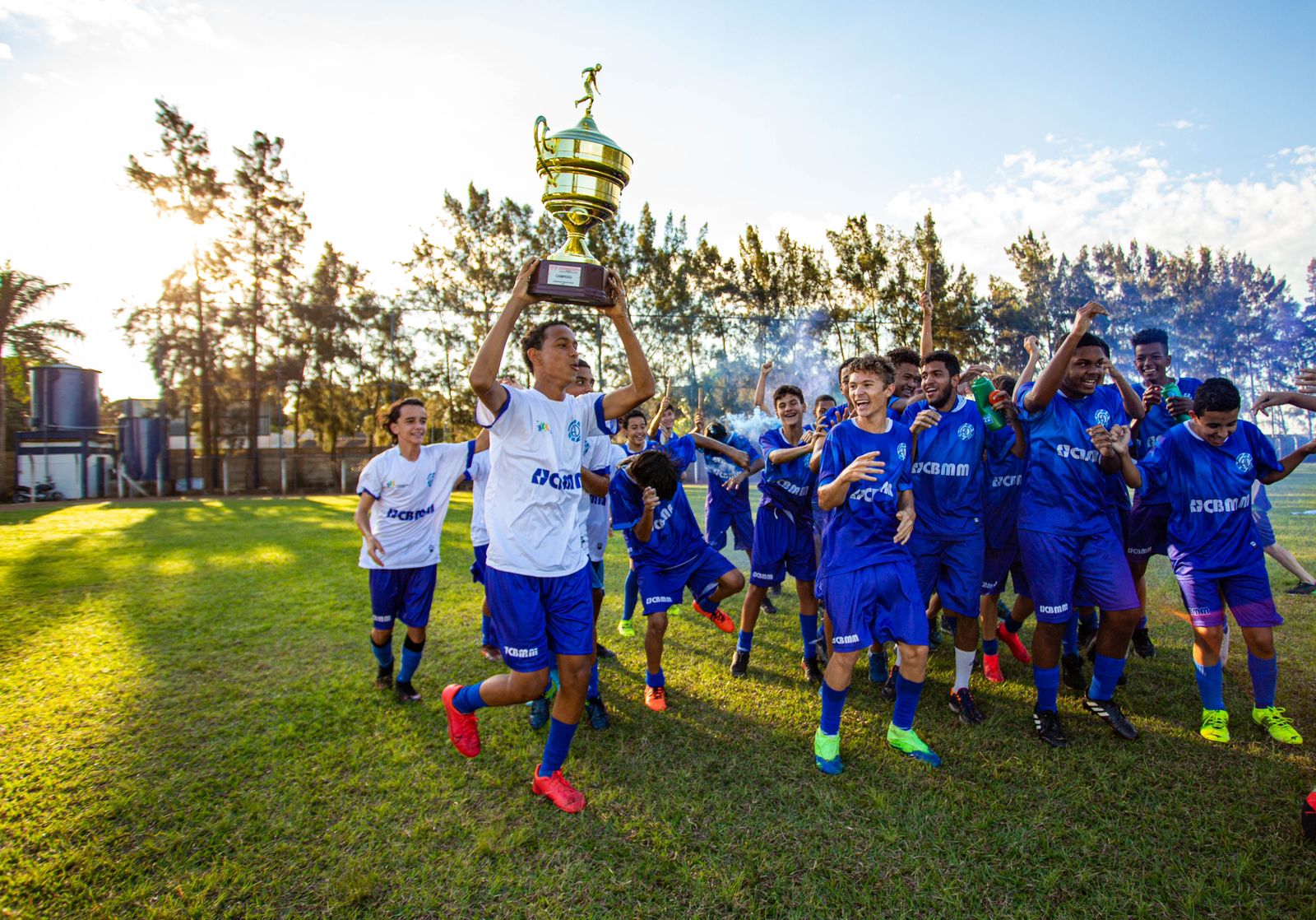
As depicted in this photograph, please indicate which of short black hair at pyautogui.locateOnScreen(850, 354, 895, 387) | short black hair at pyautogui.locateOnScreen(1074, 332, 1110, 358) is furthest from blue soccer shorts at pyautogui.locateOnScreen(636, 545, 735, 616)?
short black hair at pyautogui.locateOnScreen(1074, 332, 1110, 358)

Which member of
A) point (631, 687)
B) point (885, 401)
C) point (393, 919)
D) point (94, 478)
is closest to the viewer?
point (393, 919)

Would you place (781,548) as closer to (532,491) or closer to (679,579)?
(679,579)

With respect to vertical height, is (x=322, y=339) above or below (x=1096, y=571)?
above

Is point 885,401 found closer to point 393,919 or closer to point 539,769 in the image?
point 539,769

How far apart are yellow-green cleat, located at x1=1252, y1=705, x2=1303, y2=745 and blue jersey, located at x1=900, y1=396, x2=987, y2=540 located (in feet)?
6.29

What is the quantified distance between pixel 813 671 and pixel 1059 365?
276cm

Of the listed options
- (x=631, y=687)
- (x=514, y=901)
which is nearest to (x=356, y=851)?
(x=514, y=901)

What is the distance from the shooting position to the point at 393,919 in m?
2.42

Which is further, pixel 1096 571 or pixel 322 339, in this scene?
pixel 322 339

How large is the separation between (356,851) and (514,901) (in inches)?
32.7

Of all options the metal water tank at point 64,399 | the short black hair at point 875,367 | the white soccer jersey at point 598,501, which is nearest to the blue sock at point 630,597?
the white soccer jersey at point 598,501

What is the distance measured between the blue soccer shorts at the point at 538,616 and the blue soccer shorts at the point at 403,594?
147cm

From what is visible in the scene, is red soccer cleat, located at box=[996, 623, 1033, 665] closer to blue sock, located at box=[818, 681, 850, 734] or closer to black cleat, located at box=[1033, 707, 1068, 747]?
black cleat, located at box=[1033, 707, 1068, 747]

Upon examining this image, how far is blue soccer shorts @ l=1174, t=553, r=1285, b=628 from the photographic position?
377 cm
